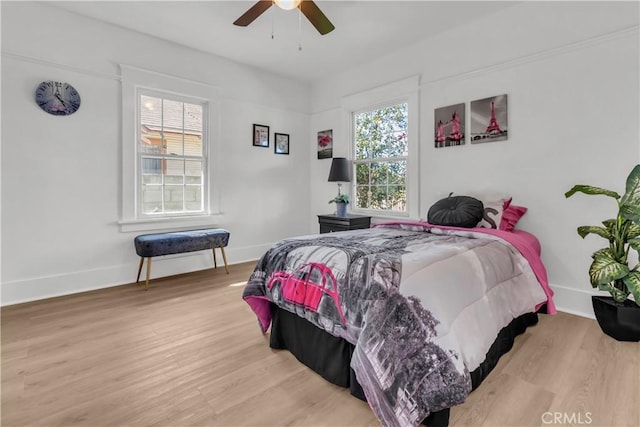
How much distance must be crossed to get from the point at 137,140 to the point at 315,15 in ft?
8.15

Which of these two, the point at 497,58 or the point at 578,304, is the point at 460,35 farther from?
the point at 578,304

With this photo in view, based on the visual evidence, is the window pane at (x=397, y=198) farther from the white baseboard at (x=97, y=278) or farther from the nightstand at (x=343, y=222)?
the white baseboard at (x=97, y=278)

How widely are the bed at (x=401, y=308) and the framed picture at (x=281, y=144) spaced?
9.46 feet

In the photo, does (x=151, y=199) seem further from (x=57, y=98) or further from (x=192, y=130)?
(x=57, y=98)

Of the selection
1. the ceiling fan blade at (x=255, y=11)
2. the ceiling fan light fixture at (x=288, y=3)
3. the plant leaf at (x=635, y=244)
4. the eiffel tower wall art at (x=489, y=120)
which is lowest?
the plant leaf at (x=635, y=244)

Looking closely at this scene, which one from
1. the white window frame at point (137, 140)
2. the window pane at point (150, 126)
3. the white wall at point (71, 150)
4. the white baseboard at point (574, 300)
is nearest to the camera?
the white baseboard at point (574, 300)

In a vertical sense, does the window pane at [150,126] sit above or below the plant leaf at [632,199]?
above

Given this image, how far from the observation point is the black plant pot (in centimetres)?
212

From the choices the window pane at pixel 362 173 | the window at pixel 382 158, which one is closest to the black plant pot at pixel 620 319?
the window at pixel 382 158

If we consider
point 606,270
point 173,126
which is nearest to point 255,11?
point 173,126

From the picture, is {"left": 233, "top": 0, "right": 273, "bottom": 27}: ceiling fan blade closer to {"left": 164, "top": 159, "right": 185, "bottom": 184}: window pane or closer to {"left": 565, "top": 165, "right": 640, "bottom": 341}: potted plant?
{"left": 164, "top": 159, "right": 185, "bottom": 184}: window pane

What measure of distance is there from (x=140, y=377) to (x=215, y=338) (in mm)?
552

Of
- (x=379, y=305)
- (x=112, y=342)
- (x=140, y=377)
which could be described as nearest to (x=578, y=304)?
(x=379, y=305)

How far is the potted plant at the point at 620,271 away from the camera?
205 cm
